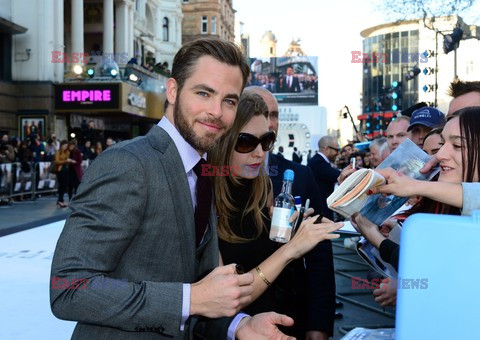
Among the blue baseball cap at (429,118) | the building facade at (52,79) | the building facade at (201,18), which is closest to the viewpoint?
the blue baseball cap at (429,118)

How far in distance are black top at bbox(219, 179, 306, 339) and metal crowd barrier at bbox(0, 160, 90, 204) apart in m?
11.8

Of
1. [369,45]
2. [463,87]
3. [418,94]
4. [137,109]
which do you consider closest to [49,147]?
[137,109]

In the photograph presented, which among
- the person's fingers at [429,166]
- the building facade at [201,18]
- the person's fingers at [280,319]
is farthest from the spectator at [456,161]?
the building facade at [201,18]

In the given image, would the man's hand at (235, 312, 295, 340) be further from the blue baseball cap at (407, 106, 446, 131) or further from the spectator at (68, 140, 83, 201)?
the spectator at (68, 140, 83, 201)

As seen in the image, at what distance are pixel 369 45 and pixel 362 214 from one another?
81184 millimetres

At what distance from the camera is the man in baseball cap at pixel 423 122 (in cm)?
517

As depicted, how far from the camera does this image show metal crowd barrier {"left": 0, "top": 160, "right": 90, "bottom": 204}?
13352 millimetres

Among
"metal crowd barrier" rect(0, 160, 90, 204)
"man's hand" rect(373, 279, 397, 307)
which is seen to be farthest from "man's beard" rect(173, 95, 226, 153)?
"metal crowd barrier" rect(0, 160, 90, 204)

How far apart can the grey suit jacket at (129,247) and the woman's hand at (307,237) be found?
1.97ft

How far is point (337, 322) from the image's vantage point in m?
5.12

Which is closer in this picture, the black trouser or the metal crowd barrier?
the metal crowd barrier

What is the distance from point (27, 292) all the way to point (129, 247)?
154 inches

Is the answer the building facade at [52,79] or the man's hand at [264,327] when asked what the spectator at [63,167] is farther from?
the man's hand at [264,327]

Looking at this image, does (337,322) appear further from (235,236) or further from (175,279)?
(175,279)
